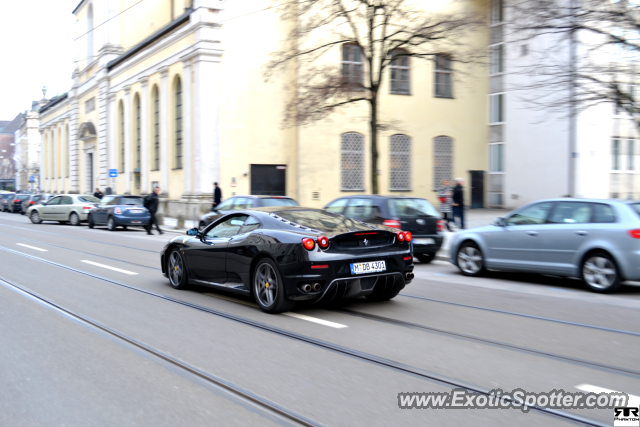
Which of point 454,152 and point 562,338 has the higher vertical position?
point 454,152

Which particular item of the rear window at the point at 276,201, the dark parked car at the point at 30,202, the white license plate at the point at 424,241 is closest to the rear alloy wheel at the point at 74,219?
the dark parked car at the point at 30,202

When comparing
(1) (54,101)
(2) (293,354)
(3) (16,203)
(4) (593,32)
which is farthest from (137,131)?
(2) (293,354)

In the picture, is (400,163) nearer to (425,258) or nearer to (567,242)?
(425,258)

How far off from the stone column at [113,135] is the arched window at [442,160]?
2409cm

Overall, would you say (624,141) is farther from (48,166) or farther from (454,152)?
(48,166)

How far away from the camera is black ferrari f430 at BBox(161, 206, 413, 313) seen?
6.93m

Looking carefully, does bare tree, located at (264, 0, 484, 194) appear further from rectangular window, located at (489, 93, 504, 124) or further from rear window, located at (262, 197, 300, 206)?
rectangular window, located at (489, 93, 504, 124)

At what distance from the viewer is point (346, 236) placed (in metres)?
7.18

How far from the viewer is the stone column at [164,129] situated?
35250 mm

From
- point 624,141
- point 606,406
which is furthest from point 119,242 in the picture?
point 624,141

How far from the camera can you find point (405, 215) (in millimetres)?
13250

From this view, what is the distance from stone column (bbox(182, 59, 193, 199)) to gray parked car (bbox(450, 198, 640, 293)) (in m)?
22.7

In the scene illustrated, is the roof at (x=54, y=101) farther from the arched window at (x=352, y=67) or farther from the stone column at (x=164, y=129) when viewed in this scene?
the arched window at (x=352, y=67)

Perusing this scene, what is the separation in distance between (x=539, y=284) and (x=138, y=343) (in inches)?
277
